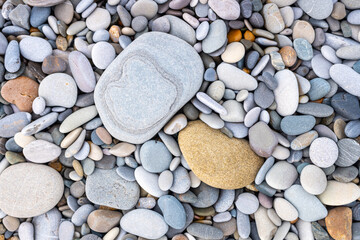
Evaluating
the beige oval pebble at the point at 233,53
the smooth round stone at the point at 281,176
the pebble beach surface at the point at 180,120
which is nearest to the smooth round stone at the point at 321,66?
the pebble beach surface at the point at 180,120

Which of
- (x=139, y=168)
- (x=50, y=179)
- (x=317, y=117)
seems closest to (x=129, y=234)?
(x=139, y=168)

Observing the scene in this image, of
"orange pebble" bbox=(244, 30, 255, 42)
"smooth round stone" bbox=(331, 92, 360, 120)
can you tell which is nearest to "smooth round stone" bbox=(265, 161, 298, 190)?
"smooth round stone" bbox=(331, 92, 360, 120)

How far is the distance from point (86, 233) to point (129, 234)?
20cm

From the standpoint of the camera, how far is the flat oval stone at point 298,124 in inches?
53.3

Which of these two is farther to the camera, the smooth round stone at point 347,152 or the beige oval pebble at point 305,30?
the beige oval pebble at point 305,30

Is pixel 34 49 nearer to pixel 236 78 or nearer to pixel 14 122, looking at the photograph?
pixel 14 122

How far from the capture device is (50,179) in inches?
55.4

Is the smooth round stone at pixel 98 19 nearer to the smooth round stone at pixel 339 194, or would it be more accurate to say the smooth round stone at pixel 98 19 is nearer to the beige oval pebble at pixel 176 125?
the beige oval pebble at pixel 176 125

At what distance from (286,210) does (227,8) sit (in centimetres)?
96

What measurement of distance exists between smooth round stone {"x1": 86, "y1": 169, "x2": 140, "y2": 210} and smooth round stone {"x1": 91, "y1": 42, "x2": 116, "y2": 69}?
525 millimetres

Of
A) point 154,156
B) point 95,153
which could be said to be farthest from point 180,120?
point 95,153

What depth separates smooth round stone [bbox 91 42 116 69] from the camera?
1.40m

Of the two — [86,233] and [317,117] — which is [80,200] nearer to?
[86,233]

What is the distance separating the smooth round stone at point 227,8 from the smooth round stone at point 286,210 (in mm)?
875
